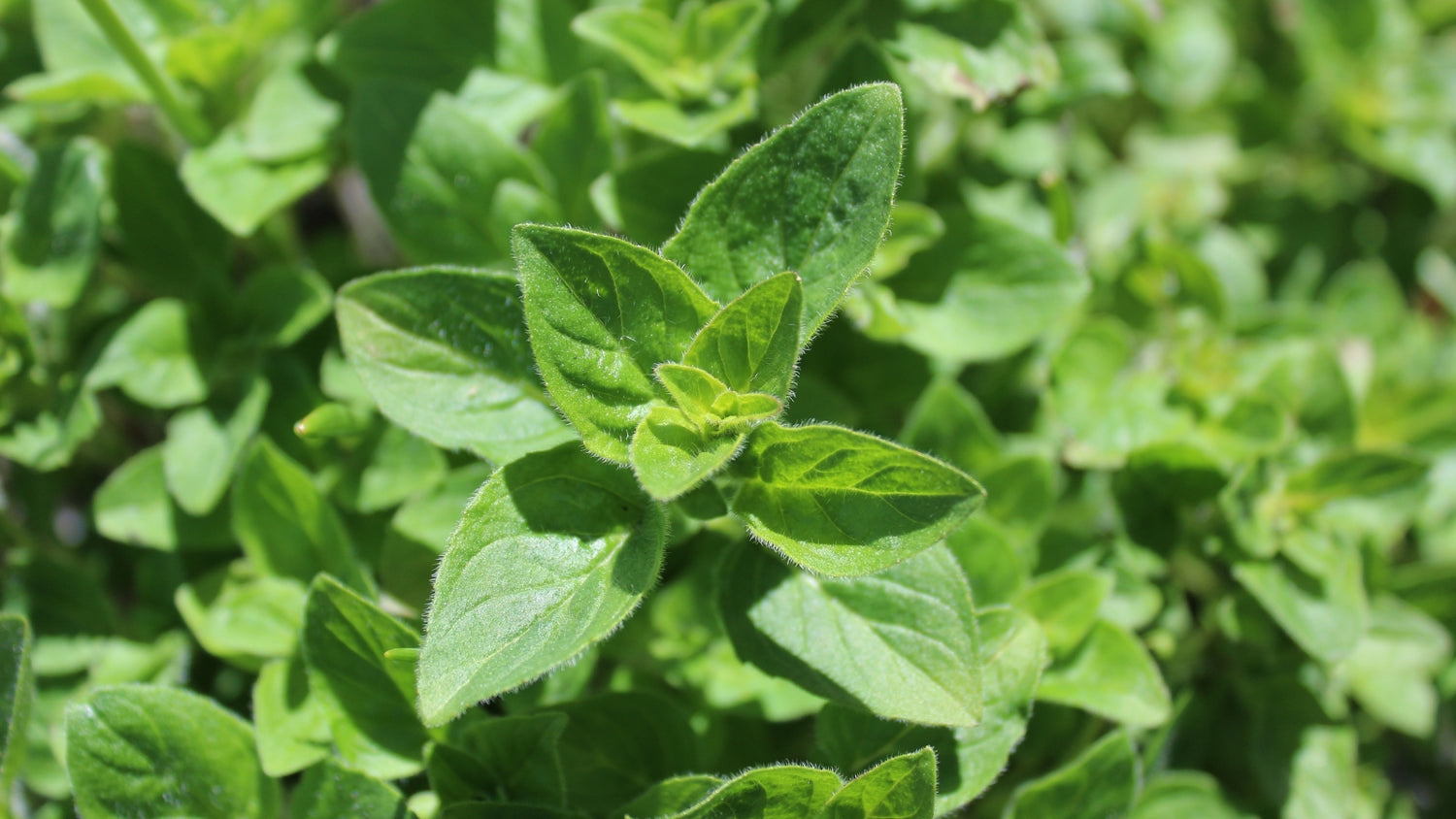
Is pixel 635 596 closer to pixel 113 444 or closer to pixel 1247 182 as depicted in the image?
pixel 113 444

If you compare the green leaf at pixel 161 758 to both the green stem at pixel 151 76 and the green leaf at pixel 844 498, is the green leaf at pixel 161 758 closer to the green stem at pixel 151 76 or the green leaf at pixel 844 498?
the green leaf at pixel 844 498

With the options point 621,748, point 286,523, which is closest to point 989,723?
point 621,748

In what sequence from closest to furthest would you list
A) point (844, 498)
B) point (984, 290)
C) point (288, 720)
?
1. point (844, 498)
2. point (288, 720)
3. point (984, 290)

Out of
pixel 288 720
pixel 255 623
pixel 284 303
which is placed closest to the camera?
pixel 288 720

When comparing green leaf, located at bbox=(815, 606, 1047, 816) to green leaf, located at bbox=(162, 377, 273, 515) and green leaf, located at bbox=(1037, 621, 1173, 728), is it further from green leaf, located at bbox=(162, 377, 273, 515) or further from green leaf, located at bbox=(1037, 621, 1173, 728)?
green leaf, located at bbox=(162, 377, 273, 515)

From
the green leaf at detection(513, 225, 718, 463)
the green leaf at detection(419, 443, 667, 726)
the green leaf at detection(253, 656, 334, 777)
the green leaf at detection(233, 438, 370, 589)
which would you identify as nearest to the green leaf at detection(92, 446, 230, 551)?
the green leaf at detection(233, 438, 370, 589)

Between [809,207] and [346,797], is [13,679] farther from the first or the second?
[809,207]
